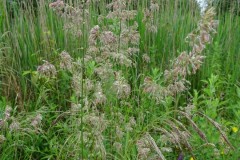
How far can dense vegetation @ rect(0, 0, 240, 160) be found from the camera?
5.39ft

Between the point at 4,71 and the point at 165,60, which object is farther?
the point at 165,60

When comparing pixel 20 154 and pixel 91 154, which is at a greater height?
pixel 91 154

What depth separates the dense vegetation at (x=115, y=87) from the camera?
1.64m

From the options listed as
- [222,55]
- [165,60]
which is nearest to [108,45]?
[165,60]

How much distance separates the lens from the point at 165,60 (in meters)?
3.39

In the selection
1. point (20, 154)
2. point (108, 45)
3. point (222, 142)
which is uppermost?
point (108, 45)

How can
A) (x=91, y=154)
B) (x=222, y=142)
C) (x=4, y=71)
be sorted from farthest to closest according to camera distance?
(x=4, y=71) → (x=222, y=142) → (x=91, y=154)

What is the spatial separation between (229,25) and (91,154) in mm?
2881

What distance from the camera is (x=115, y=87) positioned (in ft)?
5.41

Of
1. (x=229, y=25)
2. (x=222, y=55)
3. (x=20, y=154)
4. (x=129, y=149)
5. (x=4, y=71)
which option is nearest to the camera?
(x=129, y=149)

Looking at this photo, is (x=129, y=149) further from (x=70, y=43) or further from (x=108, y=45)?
(x=70, y=43)

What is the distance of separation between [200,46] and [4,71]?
1941mm

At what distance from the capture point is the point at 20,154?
220cm

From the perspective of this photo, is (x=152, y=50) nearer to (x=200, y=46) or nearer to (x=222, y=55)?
(x=222, y=55)
